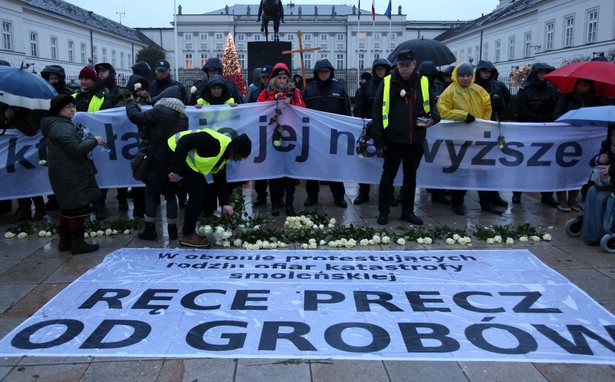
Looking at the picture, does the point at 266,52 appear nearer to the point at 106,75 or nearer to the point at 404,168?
the point at 106,75

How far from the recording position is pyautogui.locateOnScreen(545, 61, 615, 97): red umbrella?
21.0 feet

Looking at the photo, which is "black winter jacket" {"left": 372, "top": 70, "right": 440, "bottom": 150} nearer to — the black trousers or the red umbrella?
the black trousers

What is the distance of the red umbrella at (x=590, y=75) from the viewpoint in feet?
21.0

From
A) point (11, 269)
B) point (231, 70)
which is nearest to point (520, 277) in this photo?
point (11, 269)

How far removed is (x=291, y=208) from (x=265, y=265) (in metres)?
2.08

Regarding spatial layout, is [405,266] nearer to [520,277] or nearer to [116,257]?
[520,277]

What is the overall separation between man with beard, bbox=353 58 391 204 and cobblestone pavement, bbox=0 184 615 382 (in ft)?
1.08

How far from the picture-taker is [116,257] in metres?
5.48

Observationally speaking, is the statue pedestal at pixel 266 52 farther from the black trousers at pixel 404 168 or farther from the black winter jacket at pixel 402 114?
the black trousers at pixel 404 168

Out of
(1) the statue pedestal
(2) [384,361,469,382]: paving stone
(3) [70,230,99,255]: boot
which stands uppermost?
(1) the statue pedestal

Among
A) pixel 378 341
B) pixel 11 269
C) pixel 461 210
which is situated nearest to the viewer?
pixel 378 341

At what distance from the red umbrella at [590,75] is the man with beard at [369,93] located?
2.13 metres

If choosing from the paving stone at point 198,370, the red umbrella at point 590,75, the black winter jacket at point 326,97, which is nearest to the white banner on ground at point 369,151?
the black winter jacket at point 326,97


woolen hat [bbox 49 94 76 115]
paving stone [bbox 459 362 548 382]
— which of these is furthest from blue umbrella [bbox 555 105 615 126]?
woolen hat [bbox 49 94 76 115]
